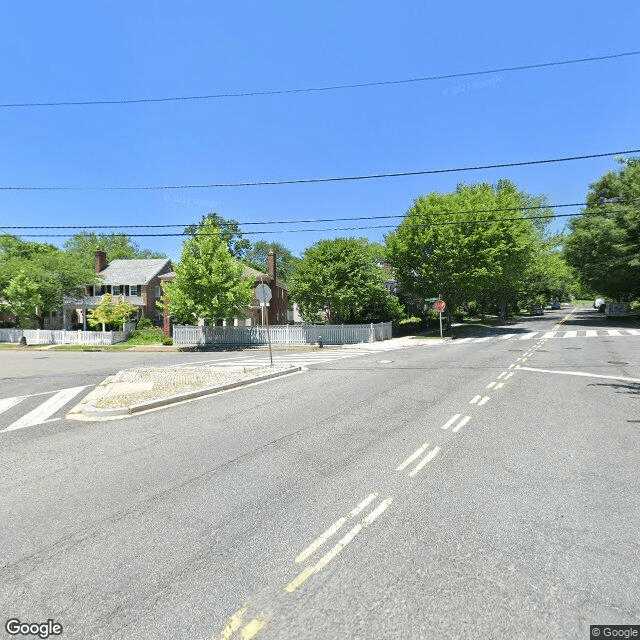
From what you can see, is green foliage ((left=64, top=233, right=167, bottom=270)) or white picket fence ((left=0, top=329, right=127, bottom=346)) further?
green foliage ((left=64, top=233, right=167, bottom=270))

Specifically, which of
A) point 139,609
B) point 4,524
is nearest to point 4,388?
point 4,524

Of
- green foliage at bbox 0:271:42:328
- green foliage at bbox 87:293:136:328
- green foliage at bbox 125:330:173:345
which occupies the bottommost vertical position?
green foliage at bbox 125:330:173:345

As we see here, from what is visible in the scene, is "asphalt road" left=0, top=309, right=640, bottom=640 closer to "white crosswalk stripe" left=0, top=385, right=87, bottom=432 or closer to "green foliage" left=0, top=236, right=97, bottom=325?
"white crosswalk stripe" left=0, top=385, right=87, bottom=432

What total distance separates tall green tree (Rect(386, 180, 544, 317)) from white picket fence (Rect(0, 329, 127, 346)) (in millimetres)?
23980

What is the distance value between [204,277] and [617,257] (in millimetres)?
36584

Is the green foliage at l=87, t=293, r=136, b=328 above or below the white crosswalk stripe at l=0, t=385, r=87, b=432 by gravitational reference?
above

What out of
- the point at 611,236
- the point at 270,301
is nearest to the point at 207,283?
the point at 270,301

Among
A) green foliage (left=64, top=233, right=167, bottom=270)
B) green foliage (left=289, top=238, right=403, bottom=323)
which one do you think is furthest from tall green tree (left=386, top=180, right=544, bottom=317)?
green foliage (left=64, top=233, right=167, bottom=270)

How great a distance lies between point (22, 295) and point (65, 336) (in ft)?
15.7

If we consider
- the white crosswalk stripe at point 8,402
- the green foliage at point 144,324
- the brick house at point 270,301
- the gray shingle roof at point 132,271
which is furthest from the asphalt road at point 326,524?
the gray shingle roof at point 132,271

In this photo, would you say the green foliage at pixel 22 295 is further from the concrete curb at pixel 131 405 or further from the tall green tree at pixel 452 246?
the tall green tree at pixel 452 246

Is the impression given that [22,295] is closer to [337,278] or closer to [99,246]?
[337,278]

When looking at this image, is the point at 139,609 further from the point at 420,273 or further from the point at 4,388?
the point at 420,273

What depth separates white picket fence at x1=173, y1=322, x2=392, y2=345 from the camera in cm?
2820
